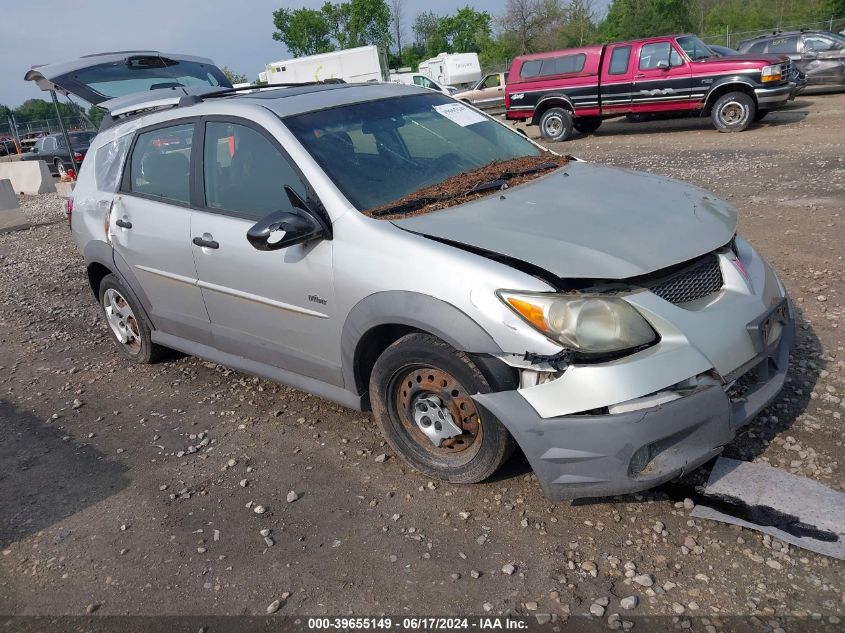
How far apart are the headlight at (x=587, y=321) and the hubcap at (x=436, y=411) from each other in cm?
51

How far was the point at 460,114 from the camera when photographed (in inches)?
170

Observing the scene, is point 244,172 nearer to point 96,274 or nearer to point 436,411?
point 436,411

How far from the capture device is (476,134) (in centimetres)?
421

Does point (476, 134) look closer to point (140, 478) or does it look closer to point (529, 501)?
point (529, 501)

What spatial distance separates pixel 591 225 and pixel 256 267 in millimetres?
1768

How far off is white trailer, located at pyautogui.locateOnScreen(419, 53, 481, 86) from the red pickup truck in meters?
23.3

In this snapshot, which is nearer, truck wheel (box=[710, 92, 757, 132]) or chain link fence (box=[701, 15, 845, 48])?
truck wheel (box=[710, 92, 757, 132])

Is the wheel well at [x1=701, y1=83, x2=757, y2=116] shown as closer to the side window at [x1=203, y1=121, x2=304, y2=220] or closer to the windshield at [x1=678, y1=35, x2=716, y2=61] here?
the windshield at [x1=678, y1=35, x2=716, y2=61]

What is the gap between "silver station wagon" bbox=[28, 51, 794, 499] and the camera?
2.68 m

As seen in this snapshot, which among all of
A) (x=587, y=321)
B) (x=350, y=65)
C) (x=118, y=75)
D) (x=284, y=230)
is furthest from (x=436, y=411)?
(x=350, y=65)

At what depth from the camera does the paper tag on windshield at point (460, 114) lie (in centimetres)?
424

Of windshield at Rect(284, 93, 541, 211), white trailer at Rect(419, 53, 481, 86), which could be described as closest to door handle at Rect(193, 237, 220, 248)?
windshield at Rect(284, 93, 541, 211)

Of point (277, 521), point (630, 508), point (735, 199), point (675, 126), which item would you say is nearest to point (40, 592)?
point (277, 521)

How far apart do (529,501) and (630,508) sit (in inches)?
17.4
